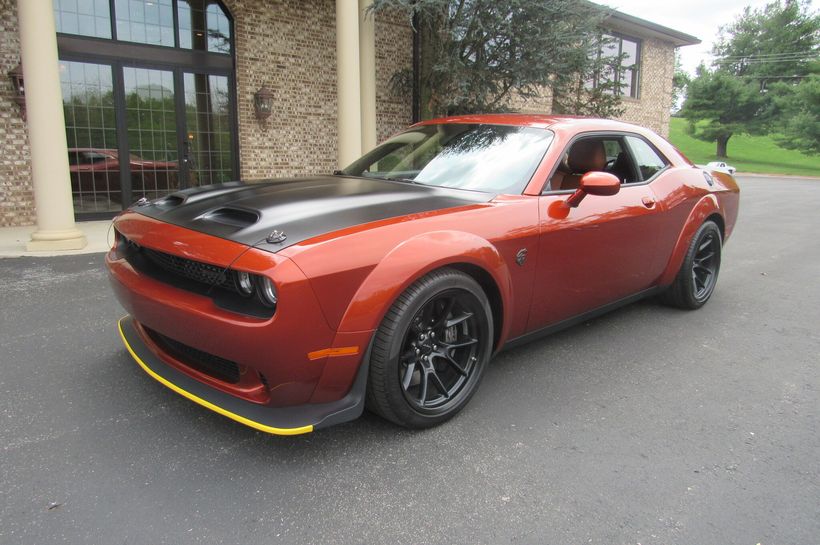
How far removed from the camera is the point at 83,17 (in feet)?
29.9

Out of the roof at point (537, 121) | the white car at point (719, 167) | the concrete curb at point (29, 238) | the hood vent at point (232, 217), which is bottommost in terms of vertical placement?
the concrete curb at point (29, 238)

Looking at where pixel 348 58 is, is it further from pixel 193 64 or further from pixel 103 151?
pixel 103 151

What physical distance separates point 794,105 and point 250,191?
1700 inches

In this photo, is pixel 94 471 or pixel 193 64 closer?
pixel 94 471

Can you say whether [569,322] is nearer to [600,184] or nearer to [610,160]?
[600,184]

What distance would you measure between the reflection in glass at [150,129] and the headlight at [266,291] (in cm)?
887

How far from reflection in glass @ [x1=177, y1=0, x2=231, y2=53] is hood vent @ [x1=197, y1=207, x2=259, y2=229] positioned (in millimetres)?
8938

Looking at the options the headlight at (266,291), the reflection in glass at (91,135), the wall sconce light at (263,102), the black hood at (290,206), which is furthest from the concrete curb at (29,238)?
the headlight at (266,291)

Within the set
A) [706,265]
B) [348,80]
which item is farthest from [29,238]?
[706,265]

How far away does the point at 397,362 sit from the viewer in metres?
2.40

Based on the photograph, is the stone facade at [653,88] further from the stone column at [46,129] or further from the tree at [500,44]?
the stone column at [46,129]

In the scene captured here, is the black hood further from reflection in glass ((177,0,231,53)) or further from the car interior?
reflection in glass ((177,0,231,53))

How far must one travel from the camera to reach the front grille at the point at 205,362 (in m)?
2.40

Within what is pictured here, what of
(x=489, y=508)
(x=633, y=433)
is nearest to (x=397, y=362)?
(x=489, y=508)
